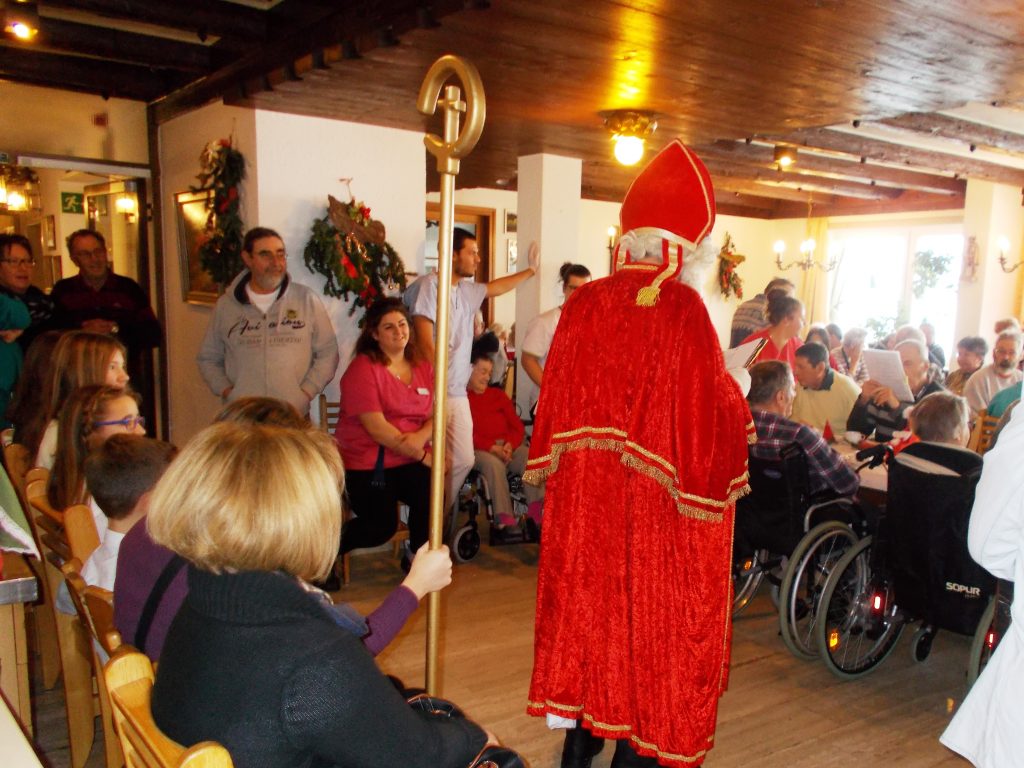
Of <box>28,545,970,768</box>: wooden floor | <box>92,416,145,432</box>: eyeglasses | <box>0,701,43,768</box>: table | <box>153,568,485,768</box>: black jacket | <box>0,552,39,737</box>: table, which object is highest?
<box>92,416,145,432</box>: eyeglasses

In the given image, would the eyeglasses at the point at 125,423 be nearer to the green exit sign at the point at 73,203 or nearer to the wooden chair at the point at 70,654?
the wooden chair at the point at 70,654

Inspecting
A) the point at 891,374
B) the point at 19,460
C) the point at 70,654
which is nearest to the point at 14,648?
the point at 70,654

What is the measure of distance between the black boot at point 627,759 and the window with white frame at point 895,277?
9576mm

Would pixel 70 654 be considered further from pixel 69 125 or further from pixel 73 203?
pixel 73 203

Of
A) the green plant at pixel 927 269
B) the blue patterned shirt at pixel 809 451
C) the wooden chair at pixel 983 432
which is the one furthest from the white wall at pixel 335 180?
the green plant at pixel 927 269

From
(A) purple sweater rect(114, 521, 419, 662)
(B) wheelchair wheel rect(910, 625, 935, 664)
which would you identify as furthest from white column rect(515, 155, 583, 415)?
(A) purple sweater rect(114, 521, 419, 662)

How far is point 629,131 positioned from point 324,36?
1601 mm

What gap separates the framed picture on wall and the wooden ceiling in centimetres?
53

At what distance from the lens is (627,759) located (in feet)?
7.24

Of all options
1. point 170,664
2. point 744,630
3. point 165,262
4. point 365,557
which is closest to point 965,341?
point 744,630

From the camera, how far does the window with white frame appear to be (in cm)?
1048

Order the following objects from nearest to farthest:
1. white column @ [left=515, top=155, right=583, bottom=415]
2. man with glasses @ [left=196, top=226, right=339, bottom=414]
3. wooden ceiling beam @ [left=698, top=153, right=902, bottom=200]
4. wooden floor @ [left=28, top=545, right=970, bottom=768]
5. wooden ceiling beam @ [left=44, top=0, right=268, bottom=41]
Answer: wooden floor @ [left=28, top=545, right=970, bottom=768], wooden ceiling beam @ [left=44, top=0, right=268, bottom=41], man with glasses @ [left=196, top=226, right=339, bottom=414], white column @ [left=515, top=155, right=583, bottom=415], wooden ceiling beam @ [left=698, top=153, right=902, bottom=200]

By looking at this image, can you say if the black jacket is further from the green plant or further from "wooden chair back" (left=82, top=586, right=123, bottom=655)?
the green plant

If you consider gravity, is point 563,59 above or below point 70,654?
above
